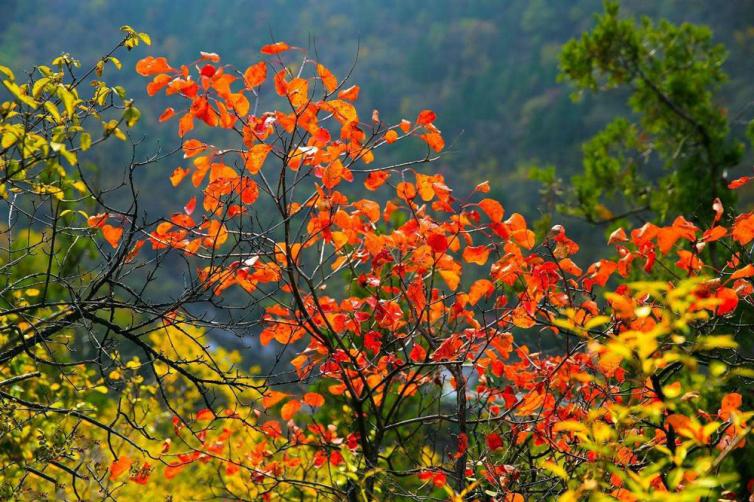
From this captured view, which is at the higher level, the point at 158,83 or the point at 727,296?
the point at 158,83

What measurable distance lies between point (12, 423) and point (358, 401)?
1269 mm

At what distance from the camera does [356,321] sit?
292cm

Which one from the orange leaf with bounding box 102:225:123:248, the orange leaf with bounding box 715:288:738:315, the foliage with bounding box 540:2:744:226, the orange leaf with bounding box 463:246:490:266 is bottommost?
the orange leaf with bounding box 715:288:738:315

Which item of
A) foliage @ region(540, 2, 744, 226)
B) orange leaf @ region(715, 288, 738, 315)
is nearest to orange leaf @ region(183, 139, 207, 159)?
orange leaf @ region(715, 288, 738, 315)

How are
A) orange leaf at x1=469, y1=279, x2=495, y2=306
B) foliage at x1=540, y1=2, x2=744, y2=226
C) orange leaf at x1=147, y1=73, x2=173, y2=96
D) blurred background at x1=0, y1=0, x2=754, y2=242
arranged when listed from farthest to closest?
blurred background at x1=0, y1=0, x2=754, y2=242, foliage at x1=540, y1=2, x2=744, y2=226, orange leaf at x1=469, y1=279, x2=495, y2=306, orange leaf at x1=147, y1=73, x2=173, y2=96

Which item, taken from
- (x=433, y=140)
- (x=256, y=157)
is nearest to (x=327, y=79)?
(x=256, y=157)

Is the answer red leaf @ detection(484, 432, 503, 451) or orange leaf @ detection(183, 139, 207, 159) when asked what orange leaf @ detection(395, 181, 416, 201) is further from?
red leaf @ detection(484, 432, 503, 451)

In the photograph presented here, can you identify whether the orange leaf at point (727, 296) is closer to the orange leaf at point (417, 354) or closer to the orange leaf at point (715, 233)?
the orange leaf at point (715, 233)

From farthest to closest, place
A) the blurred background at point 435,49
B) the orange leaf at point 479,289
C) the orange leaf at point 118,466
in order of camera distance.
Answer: the blurred background at point 435,49 → the orange leaf at point 479,289 → the orange leaf at point 118,466

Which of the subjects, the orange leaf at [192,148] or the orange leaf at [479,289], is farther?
the orange leaf at [479,289]

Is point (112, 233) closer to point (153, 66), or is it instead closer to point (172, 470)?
point (153, 66)

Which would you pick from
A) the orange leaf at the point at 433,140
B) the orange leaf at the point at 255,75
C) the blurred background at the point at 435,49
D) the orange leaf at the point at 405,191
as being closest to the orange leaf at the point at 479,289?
the orange leaf at the point at 405,191

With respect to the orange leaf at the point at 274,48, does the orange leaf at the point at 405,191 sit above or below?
below

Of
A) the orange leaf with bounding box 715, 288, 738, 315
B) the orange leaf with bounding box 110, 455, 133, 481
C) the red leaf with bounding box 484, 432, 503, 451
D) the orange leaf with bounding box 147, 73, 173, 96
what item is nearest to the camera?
the orange leaf with bounding box 715, 288, 738, 315
